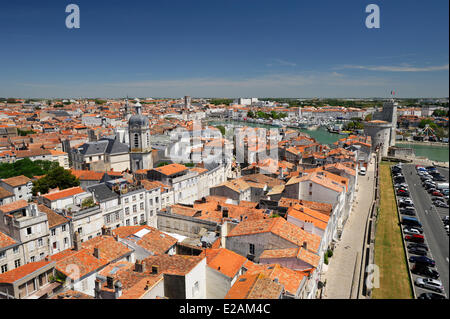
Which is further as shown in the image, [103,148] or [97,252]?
[103,148]

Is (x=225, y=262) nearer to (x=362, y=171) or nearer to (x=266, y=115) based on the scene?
(x=362, y=171)

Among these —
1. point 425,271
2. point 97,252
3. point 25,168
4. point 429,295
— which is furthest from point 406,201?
point 25,168

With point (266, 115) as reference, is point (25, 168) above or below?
below

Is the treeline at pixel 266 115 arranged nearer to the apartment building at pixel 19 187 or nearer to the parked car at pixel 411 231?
the apartment building at pixel 19 187

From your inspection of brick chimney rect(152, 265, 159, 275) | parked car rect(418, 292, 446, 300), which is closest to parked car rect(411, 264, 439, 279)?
parked car rect(418, 292, 446, 300)

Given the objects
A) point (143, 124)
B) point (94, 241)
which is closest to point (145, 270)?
point (94, 241)
